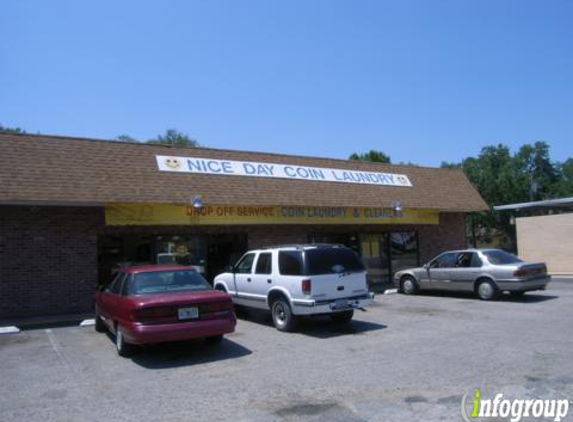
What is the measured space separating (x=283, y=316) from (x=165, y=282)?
9.74 feet

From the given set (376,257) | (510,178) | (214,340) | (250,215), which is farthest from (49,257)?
(510,178)

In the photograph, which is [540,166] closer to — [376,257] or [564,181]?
[564,181]

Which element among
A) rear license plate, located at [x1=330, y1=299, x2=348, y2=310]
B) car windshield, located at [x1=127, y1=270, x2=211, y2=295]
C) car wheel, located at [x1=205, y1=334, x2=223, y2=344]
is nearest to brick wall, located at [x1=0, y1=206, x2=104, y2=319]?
car windshield, located at [x1=127, y1=270, x2=211, y2=295]

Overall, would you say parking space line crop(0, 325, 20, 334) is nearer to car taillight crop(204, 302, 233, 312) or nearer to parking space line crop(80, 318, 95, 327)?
parking space line crop(80, 318, 95, 327)

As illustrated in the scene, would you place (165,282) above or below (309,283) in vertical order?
above

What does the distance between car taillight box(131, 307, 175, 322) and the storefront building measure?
6085mm

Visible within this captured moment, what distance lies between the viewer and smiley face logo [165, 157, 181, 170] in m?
16.3

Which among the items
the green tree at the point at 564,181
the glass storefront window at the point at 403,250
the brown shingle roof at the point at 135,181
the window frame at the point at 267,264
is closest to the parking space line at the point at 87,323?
the brown shingle roof at the point at 135,181

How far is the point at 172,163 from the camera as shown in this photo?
16.4 metres

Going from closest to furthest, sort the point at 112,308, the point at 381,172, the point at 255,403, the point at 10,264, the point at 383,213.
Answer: the point at 255,403, the point at 112,308, the point at 10,264, the point at 383,213, the point at 381,172

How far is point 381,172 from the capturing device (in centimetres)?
2159

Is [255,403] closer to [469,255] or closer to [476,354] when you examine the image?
[476,354]

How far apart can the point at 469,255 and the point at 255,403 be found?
1145cm

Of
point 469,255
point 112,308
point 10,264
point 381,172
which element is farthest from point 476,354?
point 381,172
